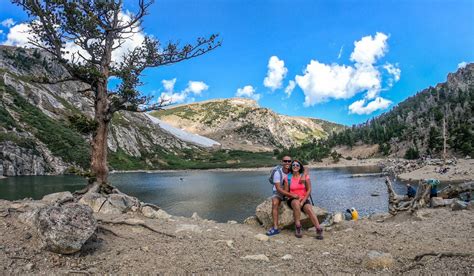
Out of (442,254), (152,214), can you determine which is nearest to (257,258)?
(442,254)

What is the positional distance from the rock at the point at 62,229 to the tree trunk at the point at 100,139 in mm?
8652

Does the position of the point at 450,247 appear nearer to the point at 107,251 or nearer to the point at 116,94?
the point at 107,251

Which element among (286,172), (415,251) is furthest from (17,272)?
(415,251)

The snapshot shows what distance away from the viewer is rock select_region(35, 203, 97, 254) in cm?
831

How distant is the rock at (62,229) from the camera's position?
27.3ft

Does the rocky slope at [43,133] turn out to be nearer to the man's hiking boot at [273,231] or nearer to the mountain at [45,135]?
the mountain at [45,135]

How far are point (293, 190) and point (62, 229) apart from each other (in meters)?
7.68

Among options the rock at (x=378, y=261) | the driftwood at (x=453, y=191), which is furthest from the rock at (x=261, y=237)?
the driftwood at (x=453, y=191)

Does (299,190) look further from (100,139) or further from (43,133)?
(43,133)

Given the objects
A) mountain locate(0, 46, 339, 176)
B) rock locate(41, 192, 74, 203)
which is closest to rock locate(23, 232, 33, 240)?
rock locate(41, 192, 74, 203)

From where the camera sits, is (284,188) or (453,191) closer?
(284,188)

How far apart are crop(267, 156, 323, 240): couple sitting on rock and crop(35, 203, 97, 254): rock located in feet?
21.6

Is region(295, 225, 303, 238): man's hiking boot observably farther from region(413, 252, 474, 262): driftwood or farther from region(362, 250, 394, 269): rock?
region(413, 252, 474, 262): driftwood

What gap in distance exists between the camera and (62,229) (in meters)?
8.44
